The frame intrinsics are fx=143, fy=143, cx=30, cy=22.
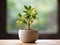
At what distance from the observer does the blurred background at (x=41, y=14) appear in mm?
3314

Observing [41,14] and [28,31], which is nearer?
[28,31]

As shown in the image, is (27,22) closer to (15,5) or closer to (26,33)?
(26,33)

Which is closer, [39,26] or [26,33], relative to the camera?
[26,33]

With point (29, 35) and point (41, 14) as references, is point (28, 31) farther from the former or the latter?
point (41, 14)

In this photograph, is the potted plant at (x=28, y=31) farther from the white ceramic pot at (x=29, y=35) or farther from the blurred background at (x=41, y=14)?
the blurred background at (x=41, y=14)

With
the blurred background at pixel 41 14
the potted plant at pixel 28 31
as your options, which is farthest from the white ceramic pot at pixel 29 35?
the blurred background at pixel 41 14

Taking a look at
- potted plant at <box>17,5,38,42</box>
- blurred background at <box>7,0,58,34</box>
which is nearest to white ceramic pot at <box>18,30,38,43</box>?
potted plant at <box>17,5,38,42</box>

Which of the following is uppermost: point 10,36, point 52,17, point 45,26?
point 52,17

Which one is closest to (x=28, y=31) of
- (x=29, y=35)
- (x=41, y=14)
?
(x=29, y=35)

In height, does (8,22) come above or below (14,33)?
above

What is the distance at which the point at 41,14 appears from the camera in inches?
133

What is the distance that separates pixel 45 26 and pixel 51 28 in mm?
148

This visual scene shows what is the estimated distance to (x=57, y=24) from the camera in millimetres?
3303

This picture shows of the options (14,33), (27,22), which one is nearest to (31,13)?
(27,22)
